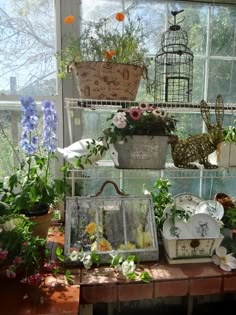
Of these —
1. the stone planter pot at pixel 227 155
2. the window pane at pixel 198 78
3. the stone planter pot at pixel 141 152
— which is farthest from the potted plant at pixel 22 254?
the window pane at pixel 198 78

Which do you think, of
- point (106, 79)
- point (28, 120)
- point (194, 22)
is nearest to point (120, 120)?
point (106, 79)

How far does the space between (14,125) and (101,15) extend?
71cm

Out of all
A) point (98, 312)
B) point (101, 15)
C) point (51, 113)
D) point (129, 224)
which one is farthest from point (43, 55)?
point (98, 312)

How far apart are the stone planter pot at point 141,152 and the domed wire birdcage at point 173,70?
1.22 ft

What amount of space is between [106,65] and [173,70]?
1.53 feet

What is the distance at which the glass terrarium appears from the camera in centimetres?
107

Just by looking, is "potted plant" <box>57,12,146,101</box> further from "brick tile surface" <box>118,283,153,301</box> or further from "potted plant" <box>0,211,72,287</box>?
"brick tile surface" <box>118,283,153,301</box>

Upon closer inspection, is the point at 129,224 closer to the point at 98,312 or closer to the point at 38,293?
the point at 38,293

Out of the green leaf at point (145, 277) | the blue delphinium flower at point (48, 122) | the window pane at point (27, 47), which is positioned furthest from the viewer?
the window pane at point (27, 47)

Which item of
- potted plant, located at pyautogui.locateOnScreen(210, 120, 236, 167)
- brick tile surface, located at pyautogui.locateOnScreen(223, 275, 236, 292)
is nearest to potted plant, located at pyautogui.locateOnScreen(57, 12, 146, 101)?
potted plant, located at pyautogui.locateOnScreen(210, 120, 236, 167)

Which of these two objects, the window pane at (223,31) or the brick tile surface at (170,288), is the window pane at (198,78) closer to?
the window pane at (223,31)

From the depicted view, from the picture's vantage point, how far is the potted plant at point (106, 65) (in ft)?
3.64

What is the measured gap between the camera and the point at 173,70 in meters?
1.42

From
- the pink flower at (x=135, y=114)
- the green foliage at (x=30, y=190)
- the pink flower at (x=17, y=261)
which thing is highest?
the pink flower at (x=135, y=114)
